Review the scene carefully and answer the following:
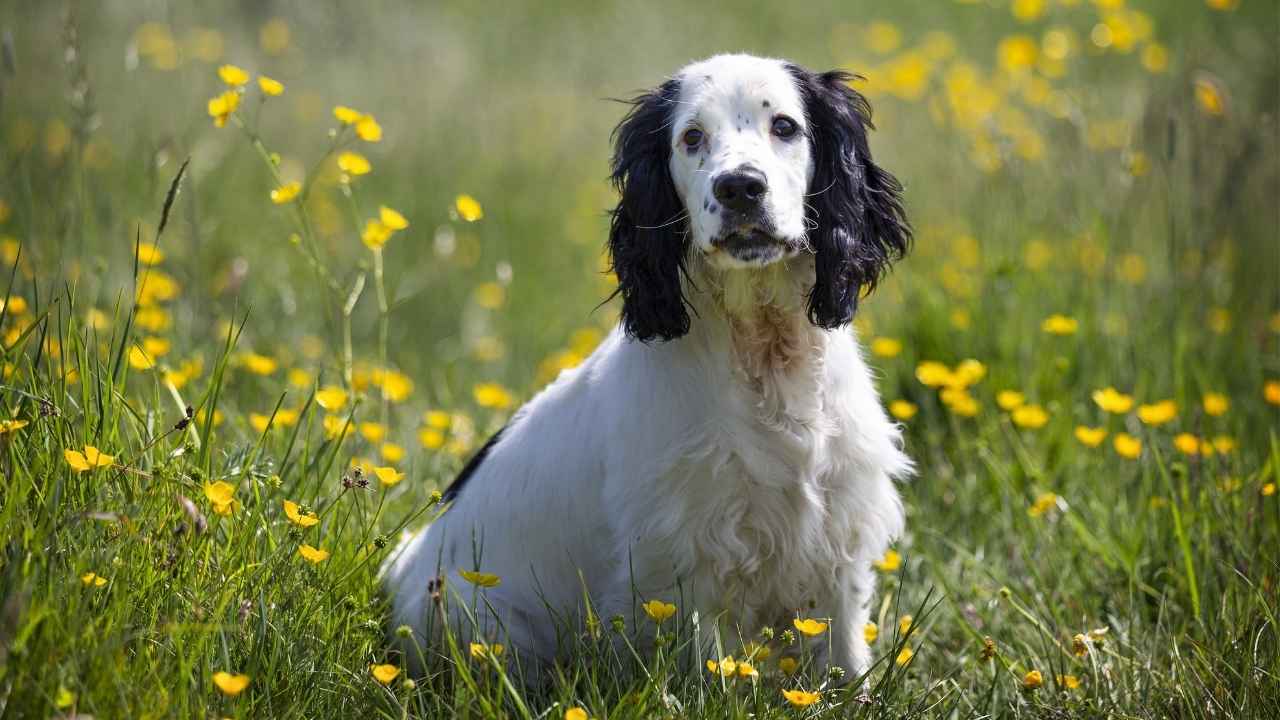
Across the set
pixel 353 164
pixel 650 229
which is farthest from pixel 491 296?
pixel 650 229

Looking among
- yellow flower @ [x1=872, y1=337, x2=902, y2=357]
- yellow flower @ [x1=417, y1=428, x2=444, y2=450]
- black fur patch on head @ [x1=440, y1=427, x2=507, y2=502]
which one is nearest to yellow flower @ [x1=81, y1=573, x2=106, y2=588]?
black fur patch on head @ [x1=440, y1=427, x2=507, y2=502]

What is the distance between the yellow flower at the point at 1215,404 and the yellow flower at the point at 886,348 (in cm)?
94

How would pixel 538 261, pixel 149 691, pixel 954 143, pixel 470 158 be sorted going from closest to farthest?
pixel 149 691, pixel 954 143, pixel 538 261, pixel 470 158

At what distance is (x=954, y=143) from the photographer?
5.93 metres

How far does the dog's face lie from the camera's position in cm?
273

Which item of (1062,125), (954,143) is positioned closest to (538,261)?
(954,143)

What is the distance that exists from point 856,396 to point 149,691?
1681mm

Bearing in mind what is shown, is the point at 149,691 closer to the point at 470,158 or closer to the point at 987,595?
the point at 987,595

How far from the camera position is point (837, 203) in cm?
299

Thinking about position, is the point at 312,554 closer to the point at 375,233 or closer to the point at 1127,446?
the point at 375,233

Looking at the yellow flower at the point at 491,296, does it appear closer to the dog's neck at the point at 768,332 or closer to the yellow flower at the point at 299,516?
the dog's neck at the point at 768,332

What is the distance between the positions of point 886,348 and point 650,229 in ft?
4.54

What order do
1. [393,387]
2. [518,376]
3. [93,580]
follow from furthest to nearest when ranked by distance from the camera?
[518,376] → [393,387] → [93,580]

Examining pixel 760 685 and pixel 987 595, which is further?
pixel 987 595
